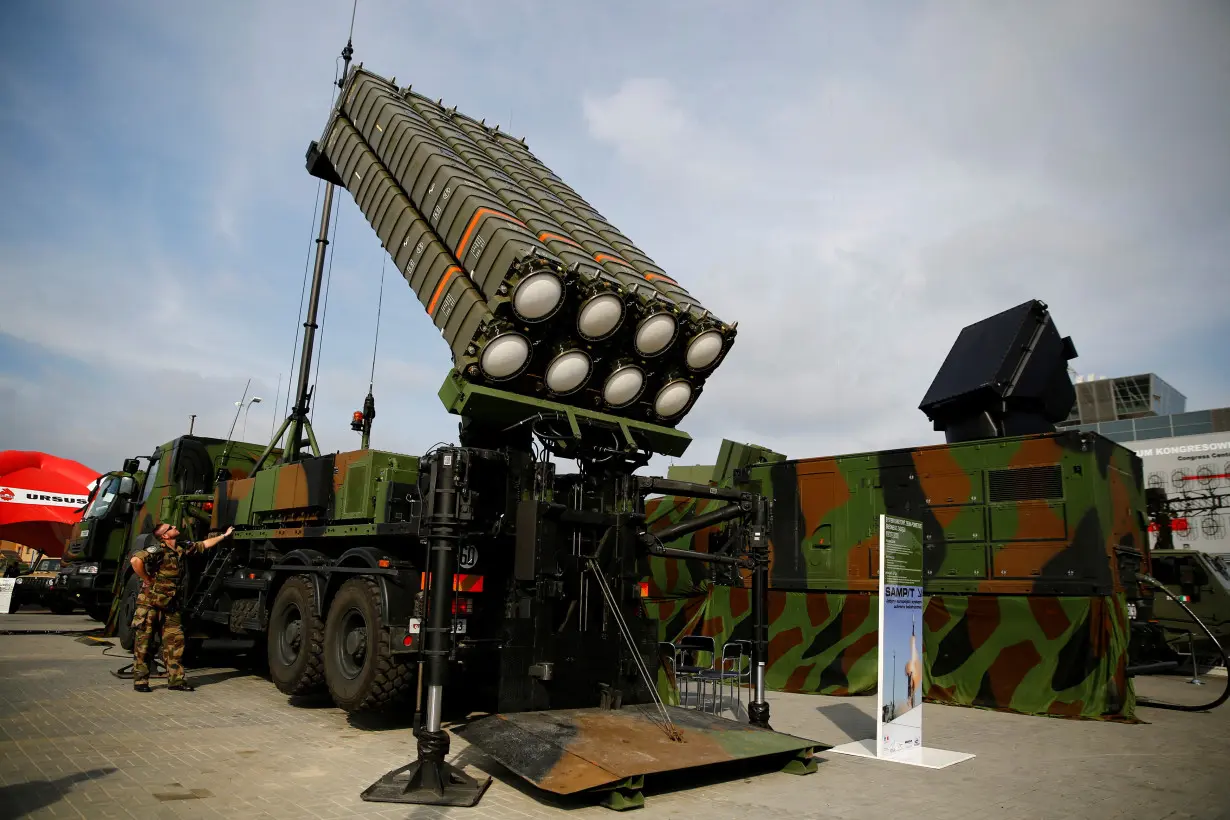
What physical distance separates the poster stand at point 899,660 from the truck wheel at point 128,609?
32.3 feet

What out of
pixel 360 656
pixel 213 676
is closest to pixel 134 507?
pixel 213 676

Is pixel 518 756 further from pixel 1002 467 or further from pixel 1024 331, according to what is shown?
pixel 1024 331

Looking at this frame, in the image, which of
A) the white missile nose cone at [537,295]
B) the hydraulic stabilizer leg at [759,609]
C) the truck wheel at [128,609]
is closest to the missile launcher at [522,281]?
the white missile nose cone at [537,295]

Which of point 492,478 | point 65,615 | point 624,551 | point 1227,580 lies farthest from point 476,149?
point 65,615

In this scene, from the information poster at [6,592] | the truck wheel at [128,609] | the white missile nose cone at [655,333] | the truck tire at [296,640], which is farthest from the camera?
the information poster at [6,592]

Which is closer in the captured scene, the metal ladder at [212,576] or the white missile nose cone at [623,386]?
the white missile nose cone at [623,386]

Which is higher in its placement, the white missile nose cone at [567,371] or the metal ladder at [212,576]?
the white missile nose cone at [567,371]

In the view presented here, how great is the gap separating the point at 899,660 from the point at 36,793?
6156 mm

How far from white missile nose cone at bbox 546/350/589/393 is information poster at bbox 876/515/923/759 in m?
2.86

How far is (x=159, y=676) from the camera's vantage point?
1000cm

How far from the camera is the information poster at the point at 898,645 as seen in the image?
666 cm

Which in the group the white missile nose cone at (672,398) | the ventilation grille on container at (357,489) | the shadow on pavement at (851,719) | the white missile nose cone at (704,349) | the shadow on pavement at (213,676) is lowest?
the shadow on pavement at (213,676)

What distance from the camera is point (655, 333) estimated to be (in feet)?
25.0

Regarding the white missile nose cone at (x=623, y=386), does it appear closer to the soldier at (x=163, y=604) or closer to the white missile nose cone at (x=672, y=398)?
the white missile nose cone at (x=672, y=398)
